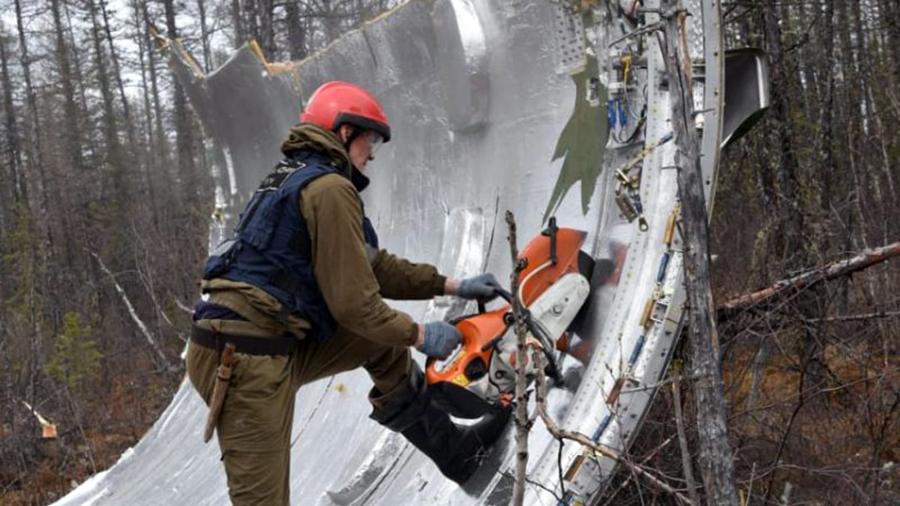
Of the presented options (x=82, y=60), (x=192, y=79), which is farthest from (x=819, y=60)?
(x=82, y=60)

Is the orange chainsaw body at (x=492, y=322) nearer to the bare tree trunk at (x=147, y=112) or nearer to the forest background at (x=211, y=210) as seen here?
the forest background at (x=211, y=210)

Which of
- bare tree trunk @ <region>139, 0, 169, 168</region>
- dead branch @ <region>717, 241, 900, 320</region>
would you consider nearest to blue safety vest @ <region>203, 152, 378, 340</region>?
dead branch @ <region>717, 241, 900, 320</region>

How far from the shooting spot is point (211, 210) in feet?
47.2

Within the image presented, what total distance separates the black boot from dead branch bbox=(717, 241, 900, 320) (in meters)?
1.20

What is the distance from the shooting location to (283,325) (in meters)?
3.85

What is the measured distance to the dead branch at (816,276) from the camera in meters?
4.37

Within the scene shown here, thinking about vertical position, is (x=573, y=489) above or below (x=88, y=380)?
above

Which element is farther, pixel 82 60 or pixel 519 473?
pixel 82 60

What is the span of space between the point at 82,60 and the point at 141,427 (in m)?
19.3

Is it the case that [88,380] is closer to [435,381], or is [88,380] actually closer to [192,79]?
[192,79]

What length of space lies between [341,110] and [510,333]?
1.21m

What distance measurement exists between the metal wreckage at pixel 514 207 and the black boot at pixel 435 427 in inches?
3.4

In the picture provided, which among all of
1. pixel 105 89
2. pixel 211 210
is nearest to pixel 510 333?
pixel 211 210

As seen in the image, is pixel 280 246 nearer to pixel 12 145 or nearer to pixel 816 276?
pixel 816 276
